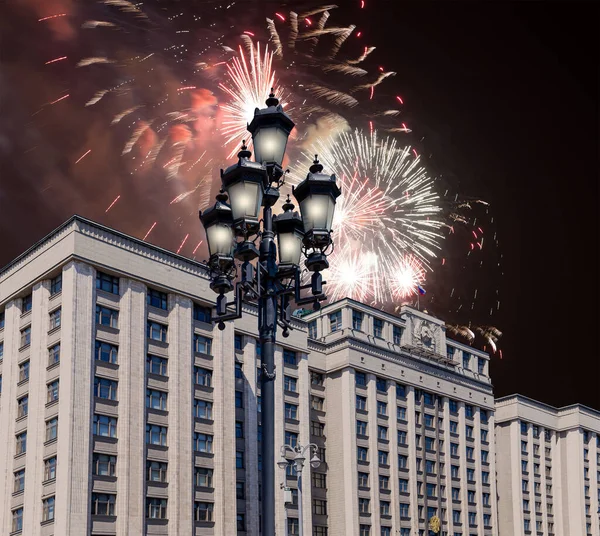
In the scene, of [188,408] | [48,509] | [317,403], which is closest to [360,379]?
[317,403]

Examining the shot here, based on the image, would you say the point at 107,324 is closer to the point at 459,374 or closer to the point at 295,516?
the point at 295,516

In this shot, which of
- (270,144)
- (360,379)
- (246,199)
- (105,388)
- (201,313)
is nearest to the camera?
(246,199)

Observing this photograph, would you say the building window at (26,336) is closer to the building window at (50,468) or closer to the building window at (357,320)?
the building window at (50,468)

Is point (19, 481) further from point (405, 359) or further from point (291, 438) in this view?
point (405, 359)

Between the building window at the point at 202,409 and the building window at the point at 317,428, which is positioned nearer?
the building window at the point at 202,409

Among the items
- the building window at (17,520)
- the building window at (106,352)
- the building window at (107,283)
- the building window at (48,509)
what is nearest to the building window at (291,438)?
the building window at (106,352)

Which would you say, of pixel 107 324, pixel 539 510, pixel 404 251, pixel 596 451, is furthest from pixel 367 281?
pixel 596 451

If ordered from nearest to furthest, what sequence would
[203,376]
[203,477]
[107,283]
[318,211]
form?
[318,211] → [107,283] → [203,477] → [203,376]
